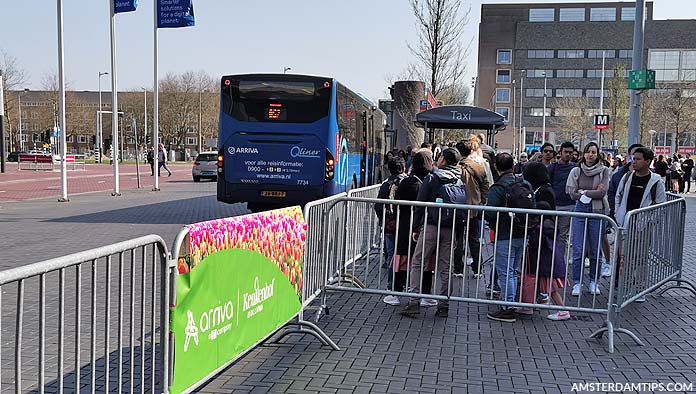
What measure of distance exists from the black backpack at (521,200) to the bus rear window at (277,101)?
26.4 ft

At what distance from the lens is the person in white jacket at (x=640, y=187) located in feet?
26.8

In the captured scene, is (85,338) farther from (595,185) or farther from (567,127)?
(567,127)

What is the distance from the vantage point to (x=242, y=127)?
14492 millimetres

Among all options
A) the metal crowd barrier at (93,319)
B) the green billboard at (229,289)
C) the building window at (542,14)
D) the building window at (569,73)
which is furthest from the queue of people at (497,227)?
the building window at (542,14)

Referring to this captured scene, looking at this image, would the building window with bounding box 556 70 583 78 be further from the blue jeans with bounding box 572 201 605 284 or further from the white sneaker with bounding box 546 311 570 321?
the white sneaker with bounding box 546 311 570 321

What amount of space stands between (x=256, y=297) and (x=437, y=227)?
281cm

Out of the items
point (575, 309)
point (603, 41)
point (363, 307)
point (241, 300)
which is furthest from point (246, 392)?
point (603, 41)

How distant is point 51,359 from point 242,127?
9.82 meters

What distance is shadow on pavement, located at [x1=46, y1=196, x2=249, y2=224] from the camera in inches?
602

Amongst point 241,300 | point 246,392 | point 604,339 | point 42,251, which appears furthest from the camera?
point 42,251

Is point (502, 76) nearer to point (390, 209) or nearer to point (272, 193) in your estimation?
point (272, 193)

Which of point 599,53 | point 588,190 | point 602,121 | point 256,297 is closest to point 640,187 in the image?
point 588,190

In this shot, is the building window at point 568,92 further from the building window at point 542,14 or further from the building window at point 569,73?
the building window at point 542,14

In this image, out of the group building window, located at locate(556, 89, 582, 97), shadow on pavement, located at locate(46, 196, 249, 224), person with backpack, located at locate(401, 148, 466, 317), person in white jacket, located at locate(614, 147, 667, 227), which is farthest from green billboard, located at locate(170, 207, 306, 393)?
building window, located at locate(556, 89, 582, 97)
